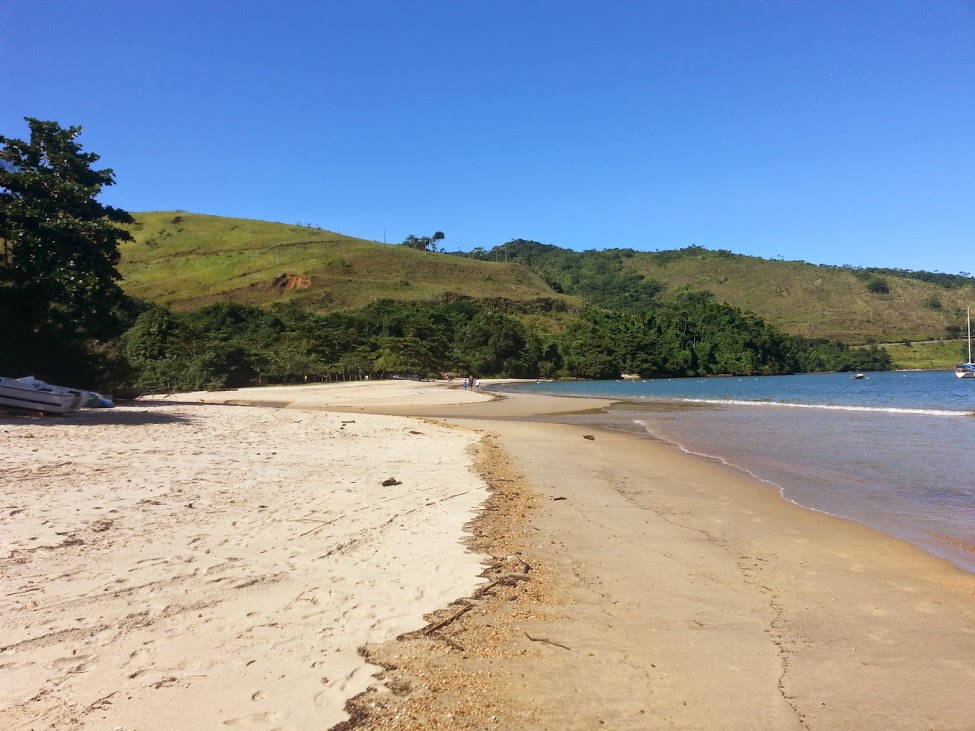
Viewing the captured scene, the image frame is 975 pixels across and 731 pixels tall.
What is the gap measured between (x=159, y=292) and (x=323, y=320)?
49.9 m

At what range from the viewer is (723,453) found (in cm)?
1616

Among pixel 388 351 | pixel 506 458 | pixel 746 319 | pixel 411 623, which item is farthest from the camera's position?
pixel 746 319

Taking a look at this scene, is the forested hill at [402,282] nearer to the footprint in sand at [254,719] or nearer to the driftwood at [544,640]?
the driftwood at [544,640]

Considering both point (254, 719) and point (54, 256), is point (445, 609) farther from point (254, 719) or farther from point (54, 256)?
point (54, 256)

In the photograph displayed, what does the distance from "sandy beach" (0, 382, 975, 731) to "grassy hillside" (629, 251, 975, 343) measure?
149 m

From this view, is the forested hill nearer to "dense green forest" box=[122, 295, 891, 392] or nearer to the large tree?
"dense green forest" box=[122, 295, 891, 392]

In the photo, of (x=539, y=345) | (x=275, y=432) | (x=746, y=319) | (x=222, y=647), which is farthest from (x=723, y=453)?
(x=746, y=319)

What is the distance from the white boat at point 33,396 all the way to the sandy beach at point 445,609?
6498 millimetres

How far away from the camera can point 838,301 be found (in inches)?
6373

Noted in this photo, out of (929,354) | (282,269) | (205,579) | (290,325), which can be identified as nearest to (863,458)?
(205,579)

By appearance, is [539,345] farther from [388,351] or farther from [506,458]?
[506,458]

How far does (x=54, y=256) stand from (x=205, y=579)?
19841 millimetres

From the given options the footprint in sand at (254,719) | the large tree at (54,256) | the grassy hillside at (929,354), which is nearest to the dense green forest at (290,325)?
the large tree at (54,256)

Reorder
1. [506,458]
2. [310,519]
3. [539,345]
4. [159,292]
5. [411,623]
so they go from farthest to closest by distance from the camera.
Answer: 1. [159,292]
2. [539,345]
3. [506,458]
4. [310,519]
5. [411,623]
